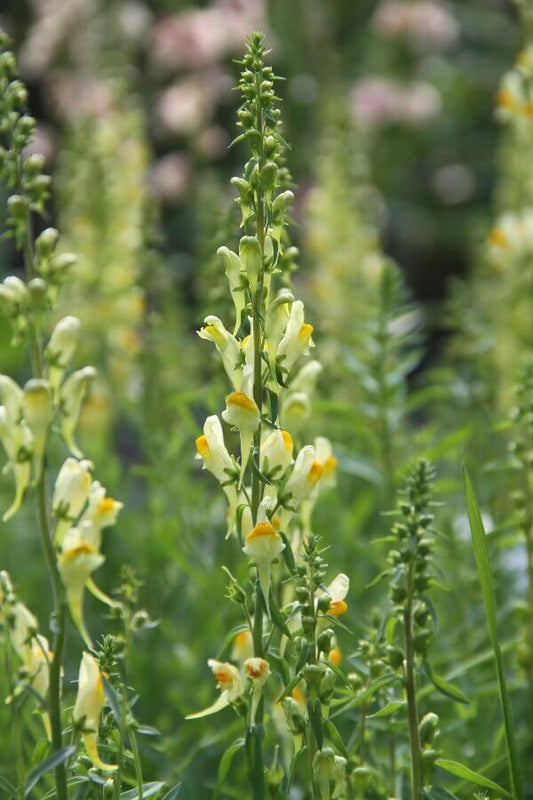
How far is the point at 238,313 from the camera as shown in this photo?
6.14 feet

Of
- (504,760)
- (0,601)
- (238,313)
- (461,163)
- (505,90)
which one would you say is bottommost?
(504,760)

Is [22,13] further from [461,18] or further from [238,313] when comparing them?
[238,313]

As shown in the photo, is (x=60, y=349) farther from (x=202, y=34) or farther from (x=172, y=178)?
(x=202, y=34)

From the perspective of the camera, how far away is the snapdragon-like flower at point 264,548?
5.85ft

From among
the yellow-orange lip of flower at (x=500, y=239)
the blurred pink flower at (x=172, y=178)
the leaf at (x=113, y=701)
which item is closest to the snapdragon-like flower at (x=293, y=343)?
the leaf at (x=113, y=701)

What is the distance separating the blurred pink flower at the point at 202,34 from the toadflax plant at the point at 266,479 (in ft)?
18.7

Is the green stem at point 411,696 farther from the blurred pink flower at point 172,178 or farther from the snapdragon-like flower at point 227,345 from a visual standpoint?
the blurred pink flower at point 172,178

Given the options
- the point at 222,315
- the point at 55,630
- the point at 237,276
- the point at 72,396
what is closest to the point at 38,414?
the point at 72,396

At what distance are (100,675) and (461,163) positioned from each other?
9988 mm

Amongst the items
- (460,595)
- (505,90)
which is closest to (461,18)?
(505,90)

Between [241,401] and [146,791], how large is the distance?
0.60 meters

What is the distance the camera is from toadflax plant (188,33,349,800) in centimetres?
175

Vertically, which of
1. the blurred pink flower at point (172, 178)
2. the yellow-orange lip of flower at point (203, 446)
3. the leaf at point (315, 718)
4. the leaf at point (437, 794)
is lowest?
the leaf at point (437, 794)

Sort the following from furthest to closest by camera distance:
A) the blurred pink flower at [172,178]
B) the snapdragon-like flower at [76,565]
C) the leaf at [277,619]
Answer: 1. the blurred pink flower at [172,178]
2. the leaf at [277,619]
3. the snapdragon-like flower at [76,565]
